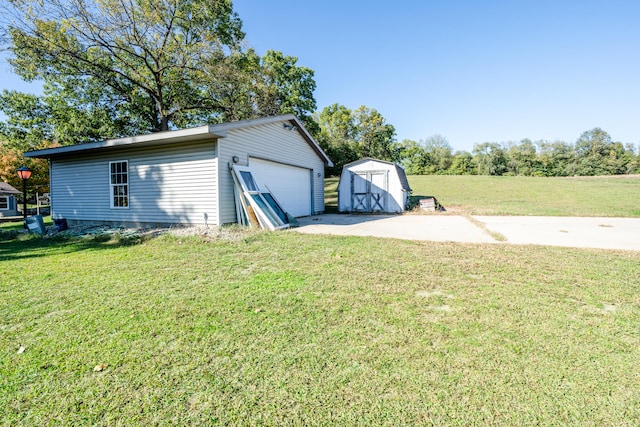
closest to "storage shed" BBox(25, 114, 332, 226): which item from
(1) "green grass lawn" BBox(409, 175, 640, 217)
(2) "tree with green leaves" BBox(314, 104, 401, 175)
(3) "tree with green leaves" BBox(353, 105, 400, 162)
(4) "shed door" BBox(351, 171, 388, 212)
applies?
(4) "shed door" BBox(351, 171, 388, 212)

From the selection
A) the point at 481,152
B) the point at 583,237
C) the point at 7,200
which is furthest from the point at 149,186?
the point at 481,152

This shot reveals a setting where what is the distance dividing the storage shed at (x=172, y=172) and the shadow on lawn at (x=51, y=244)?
184 centimetres

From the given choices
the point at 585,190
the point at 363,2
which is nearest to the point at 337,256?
the point at 363,2

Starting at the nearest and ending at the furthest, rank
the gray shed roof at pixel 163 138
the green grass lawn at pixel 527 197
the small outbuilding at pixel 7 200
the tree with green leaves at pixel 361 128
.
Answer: the gray shed roof at pixel 163 138 < the green grass lawn at pixel 527 197 < the small outbuilding at pixel 7 200 < the tree with green leaves at pixel 361 128

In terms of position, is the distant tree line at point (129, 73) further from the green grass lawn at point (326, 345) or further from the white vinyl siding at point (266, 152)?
the green grass lawn at point (326, 345)

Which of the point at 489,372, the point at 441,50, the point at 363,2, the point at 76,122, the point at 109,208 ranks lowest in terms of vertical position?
the point at 489,372

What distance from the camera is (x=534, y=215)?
11.9m

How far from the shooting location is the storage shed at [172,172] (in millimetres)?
8180

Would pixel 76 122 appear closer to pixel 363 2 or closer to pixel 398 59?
pixel 363 2

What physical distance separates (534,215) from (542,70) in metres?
7.58

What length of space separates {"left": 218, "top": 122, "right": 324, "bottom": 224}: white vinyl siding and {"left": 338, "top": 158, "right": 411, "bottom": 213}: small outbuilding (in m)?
1.39

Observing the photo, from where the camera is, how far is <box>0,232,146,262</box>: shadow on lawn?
231 inches

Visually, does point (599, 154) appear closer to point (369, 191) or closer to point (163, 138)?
point (369, 191)

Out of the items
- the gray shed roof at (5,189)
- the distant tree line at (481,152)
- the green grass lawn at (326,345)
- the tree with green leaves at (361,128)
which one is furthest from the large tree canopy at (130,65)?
the tree with green leaves at (361,128)
